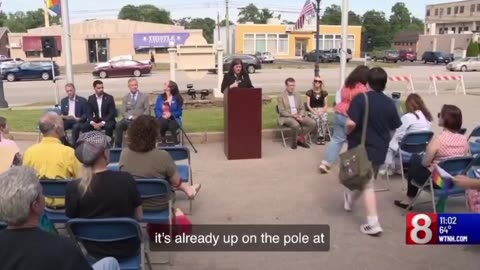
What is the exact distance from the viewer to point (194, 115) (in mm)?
12195

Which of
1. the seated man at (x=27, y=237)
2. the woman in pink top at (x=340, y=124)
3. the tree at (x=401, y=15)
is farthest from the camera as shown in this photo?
the tree at (x=401, y=15)

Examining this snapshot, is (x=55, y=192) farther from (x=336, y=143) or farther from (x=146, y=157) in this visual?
(x=336, y=143)

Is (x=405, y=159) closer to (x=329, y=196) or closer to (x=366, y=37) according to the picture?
(x=329, y=196)

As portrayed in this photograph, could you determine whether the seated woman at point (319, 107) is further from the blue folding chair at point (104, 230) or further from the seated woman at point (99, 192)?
the blue folding chair at point (104, 230)

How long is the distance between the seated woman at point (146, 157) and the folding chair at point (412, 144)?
338 centimetres

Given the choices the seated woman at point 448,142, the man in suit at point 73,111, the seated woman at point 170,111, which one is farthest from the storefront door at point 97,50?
the seated woman at point 448,142

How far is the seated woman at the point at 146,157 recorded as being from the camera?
14.5ft

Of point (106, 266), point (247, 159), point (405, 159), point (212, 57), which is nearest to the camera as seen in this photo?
point (106, 266)

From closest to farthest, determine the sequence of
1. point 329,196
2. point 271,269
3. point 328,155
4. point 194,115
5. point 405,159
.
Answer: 1. point 271,269
2. point 329,196
3. point 405,159
4. point 328,155
5. point 194,115

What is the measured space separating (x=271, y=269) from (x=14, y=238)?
2638 millimetres

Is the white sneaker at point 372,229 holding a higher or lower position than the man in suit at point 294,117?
lower

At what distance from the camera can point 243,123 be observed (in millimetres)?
8094

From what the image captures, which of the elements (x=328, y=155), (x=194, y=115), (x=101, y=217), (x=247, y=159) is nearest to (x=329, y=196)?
(x=328, y=155)

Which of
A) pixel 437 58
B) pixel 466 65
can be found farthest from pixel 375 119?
pixel 437 58
